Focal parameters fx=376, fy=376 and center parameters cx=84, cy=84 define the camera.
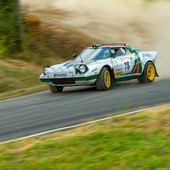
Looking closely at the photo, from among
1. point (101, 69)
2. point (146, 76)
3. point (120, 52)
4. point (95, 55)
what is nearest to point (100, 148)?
point (101, 69)

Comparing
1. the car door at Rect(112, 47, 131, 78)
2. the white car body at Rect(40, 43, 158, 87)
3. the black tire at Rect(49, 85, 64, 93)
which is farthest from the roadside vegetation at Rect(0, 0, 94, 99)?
the car door at Rect(112, 47, 131, 78)

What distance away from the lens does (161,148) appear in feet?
15.8

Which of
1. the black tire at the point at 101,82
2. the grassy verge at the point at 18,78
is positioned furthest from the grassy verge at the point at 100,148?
the grassy verge at the point at 18,78

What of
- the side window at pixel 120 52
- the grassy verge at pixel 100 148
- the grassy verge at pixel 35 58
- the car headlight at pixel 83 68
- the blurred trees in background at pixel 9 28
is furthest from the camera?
the blurred trees in background at pixel 9 28

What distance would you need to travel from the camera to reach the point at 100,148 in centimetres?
502

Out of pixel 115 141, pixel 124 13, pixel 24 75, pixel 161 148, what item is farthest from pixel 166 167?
pixel 124 13

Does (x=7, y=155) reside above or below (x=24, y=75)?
below

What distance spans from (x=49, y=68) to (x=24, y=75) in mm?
4313

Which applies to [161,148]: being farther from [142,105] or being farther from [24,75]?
[24,75]

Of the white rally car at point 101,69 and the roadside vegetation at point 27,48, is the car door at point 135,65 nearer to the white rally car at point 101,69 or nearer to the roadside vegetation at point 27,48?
the white rally car at point 101,69

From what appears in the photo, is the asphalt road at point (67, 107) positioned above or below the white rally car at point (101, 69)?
below

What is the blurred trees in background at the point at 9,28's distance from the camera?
17875mm

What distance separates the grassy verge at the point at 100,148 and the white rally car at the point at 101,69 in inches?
173

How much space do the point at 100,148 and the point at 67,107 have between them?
3652 millimetres
